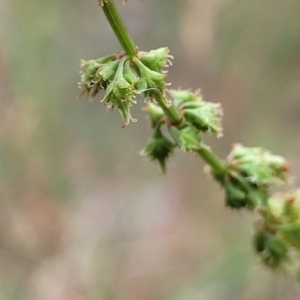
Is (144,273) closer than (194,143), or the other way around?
(194,143)

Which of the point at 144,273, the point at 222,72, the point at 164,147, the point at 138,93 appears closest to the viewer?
the point at 138,93

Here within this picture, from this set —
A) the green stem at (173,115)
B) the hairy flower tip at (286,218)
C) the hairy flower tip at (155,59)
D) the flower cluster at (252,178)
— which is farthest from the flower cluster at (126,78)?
the hairy flower tip at (286,218)

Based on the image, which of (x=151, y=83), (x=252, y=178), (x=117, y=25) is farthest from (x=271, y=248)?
(x=117, y=25)

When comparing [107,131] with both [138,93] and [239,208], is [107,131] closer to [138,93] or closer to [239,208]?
[239,208]

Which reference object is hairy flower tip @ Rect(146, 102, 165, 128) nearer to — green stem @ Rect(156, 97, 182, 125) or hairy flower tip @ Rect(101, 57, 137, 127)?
green stem @ Rect(156, 97, 182, 125)

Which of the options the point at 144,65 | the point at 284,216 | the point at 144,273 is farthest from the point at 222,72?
the point at 144,65
